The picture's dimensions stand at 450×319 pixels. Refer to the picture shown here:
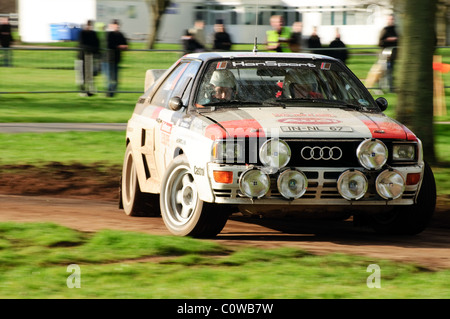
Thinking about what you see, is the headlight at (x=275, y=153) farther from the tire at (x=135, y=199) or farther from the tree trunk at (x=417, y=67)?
the tree trunk at (x=417, y=67)

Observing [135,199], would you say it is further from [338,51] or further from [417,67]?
[338,51]

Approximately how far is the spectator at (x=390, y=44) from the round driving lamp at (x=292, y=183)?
1648cm

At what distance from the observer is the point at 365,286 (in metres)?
6.34

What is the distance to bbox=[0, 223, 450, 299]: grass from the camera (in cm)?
609

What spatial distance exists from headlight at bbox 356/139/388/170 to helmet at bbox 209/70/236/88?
150 centimetres

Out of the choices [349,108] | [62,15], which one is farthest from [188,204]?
[62,15]

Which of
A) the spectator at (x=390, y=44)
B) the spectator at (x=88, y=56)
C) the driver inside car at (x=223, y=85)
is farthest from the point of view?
the spectator at (x=390, y=44)

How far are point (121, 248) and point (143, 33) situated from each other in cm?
5573

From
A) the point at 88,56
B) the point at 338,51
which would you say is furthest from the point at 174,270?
the point at 338,51

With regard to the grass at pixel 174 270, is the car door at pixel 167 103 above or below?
above

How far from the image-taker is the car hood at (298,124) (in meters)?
7.84

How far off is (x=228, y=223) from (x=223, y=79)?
1.42 meters

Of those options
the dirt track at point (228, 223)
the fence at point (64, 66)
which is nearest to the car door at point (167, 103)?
the dirt track at point (228, 223)
